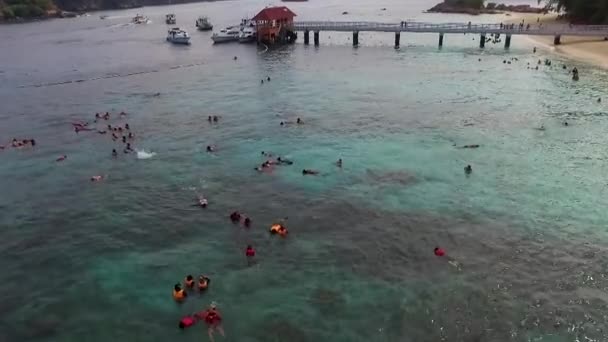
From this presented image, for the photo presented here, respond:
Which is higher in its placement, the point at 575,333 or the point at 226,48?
the point at 226,48

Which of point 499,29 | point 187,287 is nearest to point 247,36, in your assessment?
point 499,29

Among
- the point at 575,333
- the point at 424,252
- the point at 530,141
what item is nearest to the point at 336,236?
the point at 424,252

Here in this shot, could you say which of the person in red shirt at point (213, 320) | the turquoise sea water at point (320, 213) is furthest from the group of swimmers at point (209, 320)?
the turquoise sea water at point (320, 213)

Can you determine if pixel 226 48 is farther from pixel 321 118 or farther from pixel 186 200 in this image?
pixel 186 200

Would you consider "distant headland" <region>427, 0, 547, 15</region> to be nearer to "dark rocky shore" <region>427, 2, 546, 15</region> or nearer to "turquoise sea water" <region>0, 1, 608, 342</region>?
"dark rocky shore" <region>427, 2, 546, 15</region>

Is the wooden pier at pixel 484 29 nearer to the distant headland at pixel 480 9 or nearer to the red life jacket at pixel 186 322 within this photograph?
the distant headland at pixel 480 9

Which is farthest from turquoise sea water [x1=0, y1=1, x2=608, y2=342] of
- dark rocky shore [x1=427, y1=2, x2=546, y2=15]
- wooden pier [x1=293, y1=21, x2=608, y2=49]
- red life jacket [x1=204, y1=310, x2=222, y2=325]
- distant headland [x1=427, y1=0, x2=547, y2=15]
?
distant headland [x1=427, y1=0, x2=547, y2=15]
